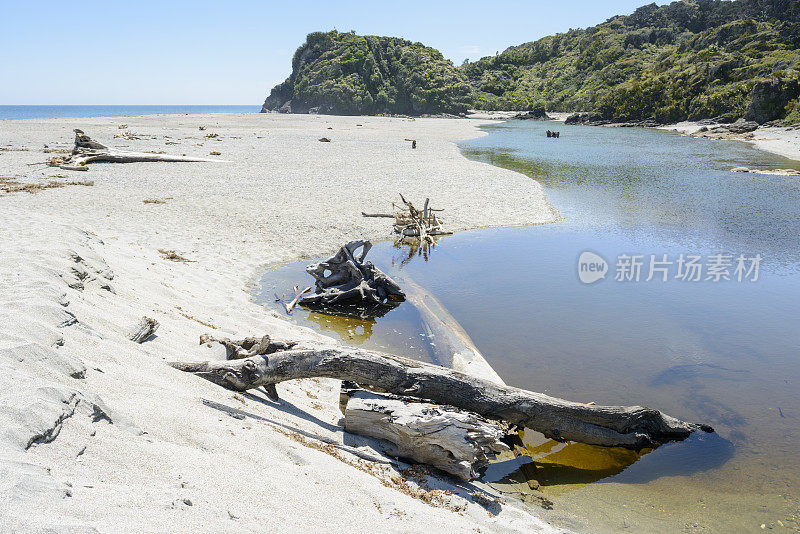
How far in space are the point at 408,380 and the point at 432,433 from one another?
785mm

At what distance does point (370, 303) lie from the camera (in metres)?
11.3

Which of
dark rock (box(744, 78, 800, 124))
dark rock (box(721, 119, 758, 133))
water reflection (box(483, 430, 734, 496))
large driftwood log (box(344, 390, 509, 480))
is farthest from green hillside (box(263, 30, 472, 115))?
large driftwood log (box(344, 390, 509, 480))

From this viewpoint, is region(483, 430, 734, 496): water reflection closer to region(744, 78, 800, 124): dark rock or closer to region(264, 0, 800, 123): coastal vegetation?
region(264, 0, 800, 123): coastal vegetation

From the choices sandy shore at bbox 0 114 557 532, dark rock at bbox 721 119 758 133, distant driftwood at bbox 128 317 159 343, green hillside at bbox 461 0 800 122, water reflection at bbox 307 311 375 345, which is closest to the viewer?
sandy shore at bbox 0 114 557 532

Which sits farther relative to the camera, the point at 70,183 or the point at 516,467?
the point at 70,183

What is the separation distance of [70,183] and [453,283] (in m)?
14.7

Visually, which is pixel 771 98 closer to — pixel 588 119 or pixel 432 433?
pixel 588 119

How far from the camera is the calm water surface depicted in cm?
569

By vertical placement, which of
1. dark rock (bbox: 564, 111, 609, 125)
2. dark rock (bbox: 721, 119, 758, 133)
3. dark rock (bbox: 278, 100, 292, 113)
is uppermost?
dark rock (bbox: 278, 100, 292, 113)

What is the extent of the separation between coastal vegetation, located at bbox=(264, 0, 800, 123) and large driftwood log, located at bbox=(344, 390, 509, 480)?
7138cm

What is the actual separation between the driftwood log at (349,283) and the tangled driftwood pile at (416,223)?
4927 mm

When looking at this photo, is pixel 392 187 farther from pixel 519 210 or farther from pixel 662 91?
pixel 662 91

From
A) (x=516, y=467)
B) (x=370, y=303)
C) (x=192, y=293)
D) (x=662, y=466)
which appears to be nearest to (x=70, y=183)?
(x=192, y=293)

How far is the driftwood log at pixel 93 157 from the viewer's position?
69.5 feet
